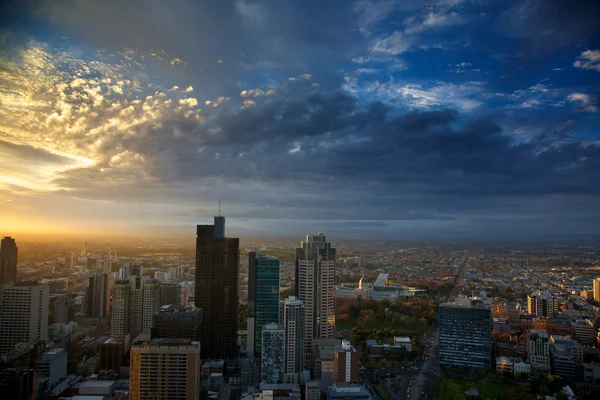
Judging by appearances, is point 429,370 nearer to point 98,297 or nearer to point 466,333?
point 466,333

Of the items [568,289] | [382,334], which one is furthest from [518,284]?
[382,334]

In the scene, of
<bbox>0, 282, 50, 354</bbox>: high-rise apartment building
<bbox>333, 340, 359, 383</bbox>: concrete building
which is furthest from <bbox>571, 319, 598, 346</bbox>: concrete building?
<bbox>0, 282, 50, 354</bbox>: high-rise apartment building

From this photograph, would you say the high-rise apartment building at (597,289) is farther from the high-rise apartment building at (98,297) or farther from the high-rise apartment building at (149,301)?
the high-rise apartment building at (98,297)

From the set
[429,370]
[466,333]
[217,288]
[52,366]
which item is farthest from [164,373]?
[466,333]

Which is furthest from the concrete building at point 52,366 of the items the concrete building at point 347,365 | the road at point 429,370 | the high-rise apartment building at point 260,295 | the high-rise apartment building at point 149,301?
the road at point 429,370

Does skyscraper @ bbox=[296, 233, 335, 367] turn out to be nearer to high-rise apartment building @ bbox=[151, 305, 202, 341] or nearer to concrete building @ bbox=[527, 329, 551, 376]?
high-rise apartment building @ bbox=[151, 305, 202, 341]

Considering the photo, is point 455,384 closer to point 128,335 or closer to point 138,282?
point 128,335

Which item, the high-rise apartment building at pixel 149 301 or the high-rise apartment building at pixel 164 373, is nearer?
the high-rise apartment building at pixel 164 373
